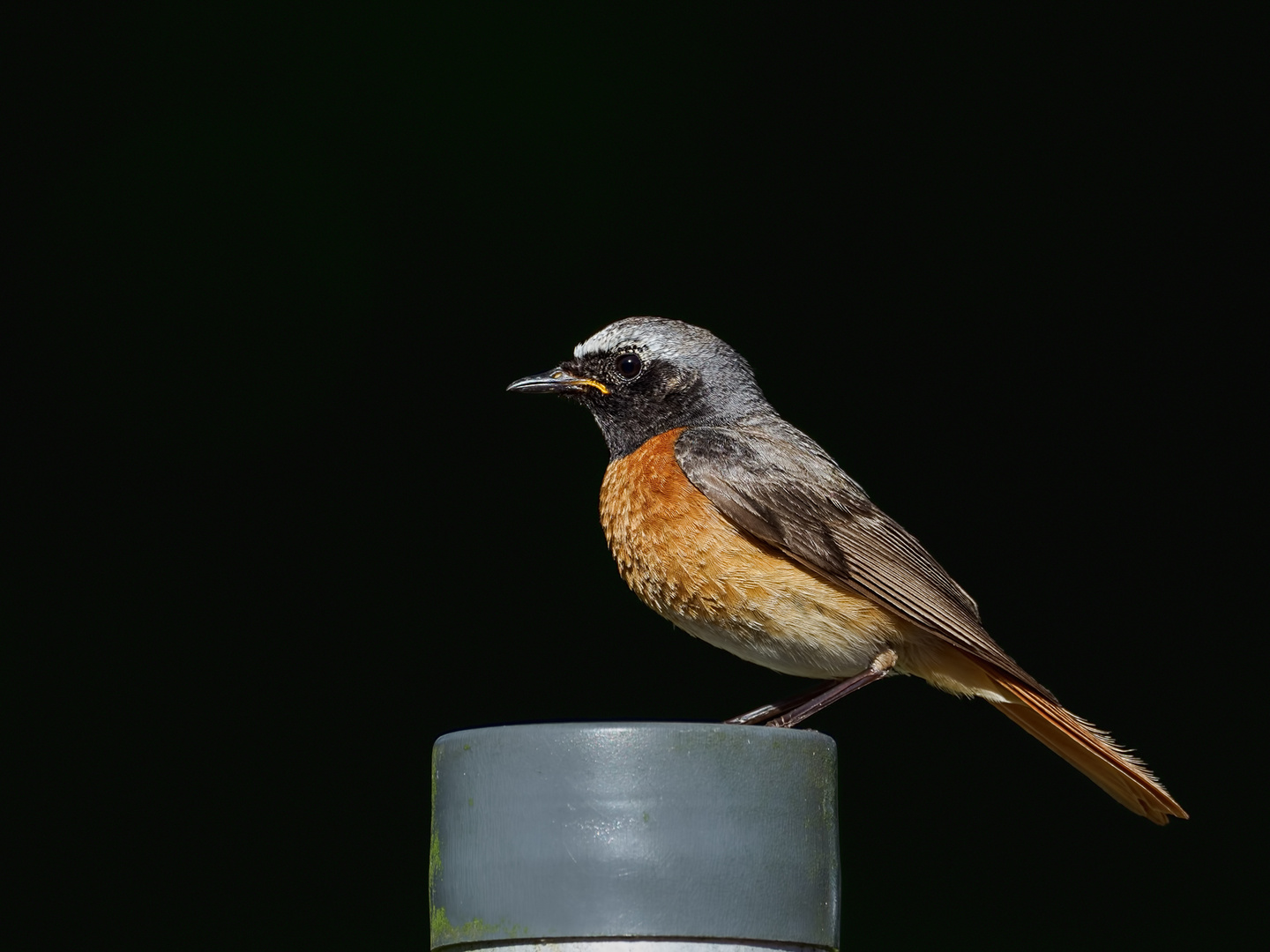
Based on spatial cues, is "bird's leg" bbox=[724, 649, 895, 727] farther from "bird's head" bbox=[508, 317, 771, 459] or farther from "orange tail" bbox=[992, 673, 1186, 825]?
"bird's head" bbox=[508, 317, 771, 459]

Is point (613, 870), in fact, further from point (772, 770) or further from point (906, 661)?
point (906, 661)

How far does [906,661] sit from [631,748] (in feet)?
5.27

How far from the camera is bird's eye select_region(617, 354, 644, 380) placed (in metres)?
4.07

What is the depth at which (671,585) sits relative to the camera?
3.57m

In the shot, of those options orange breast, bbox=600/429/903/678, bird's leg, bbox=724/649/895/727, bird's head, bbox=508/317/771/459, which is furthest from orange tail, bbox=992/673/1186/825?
bird's head, bbox=508/317/771/459

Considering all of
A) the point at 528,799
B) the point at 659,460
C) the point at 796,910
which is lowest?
the point at 796,910

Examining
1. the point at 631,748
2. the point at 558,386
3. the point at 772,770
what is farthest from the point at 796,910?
the point at 558,386

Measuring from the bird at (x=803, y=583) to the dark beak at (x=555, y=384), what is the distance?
0.79 feet

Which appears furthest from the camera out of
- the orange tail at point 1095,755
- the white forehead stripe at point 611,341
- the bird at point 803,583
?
the white forehead stripe at point 611,341

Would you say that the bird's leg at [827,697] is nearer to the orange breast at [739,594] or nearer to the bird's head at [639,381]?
the orange breast at [739,594]

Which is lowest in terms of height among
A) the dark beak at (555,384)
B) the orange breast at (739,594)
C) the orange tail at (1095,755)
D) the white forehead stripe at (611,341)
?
the orange tail at (1095,755)

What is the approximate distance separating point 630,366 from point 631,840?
2029mm

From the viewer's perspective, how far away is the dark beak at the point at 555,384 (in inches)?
160

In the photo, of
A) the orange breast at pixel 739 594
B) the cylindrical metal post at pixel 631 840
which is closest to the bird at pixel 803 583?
the orange breast at pixel 739 594
